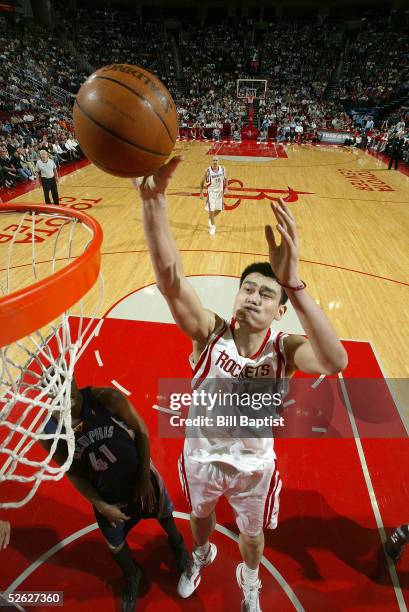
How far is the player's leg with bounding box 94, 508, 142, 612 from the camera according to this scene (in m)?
2.02

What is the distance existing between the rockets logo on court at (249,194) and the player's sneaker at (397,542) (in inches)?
315

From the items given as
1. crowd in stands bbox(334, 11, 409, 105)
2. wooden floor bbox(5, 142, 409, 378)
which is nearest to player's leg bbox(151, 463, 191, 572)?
wooden floor bbox(5, 142, 409, 378)

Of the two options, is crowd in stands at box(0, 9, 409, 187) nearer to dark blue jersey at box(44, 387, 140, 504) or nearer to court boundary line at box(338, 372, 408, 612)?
court boundary line at box(338, 372, 408, 612)

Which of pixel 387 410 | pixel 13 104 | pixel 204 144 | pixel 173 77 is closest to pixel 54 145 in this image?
pixel 13 104

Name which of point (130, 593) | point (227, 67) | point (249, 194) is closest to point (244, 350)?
point (130, 593)

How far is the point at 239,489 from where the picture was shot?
1932mm

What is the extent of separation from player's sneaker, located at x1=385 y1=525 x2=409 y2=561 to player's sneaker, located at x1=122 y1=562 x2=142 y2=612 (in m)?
1.59

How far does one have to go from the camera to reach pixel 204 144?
19.9 metres

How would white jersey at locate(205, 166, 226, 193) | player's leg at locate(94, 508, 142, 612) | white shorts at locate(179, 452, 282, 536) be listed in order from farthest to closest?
white jersey at locate(205, 166, 226, 193) → player's leg at locate(94, 508, 142, 612) → white shorts at locate(179, 452, 282, 536)

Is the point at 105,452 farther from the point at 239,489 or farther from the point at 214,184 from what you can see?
the point at 214,184

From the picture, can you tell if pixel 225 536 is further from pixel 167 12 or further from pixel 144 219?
pixel 167 12

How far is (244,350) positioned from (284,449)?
178 cm

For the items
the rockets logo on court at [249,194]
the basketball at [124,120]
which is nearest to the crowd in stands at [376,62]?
the rockets logo on court at [249,194]

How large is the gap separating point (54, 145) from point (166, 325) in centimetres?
1116
